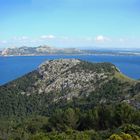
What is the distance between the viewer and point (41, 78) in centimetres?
14788

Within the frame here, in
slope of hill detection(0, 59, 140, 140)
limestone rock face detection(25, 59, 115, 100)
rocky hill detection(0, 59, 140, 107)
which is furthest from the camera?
limestone rock face detection(25, 59, 115, 100)

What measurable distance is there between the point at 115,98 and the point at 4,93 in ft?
170

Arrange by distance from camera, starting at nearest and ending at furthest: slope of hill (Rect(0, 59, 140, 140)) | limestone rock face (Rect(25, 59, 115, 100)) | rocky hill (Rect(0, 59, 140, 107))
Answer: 1. slope of hill (Rect(0, 59, 140, 140))
2. rocky hill (Rect(0, 59, 140, 107))
3. limestone rock face (Rect(25, 59, 115, 100))

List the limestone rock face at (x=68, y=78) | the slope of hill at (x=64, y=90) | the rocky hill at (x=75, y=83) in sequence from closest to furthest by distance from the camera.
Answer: the slope of hill at (x=64, y=90) < the rocky hill at (x=75, y=83) < the limestone rock face at (x=68, y=78)

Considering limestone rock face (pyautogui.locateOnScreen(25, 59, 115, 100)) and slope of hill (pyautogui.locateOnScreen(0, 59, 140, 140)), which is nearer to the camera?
slope of hill (pyautogui.locateOnScreen(0, 59, 140, 140))

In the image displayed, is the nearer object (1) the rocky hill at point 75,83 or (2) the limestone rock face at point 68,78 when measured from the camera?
(1) the rocky hill at point 75,83

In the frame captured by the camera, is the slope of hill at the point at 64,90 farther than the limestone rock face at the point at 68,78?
No

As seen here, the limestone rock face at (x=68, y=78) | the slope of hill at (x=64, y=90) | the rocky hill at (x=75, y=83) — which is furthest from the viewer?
the limestone rock face at (x=68, y=78)

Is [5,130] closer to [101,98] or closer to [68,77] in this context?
[101,98]

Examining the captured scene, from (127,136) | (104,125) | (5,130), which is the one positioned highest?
(127,136)

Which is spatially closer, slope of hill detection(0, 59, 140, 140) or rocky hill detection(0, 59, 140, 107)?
slope of hill detection(0, 59, 140, 140)

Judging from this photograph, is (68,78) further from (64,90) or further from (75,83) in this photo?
(64,90)

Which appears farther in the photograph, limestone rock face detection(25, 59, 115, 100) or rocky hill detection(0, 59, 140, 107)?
limestone rock face detection(25, 59, 115, 100)

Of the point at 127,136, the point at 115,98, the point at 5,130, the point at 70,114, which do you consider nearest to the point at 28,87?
the point at 115,98
